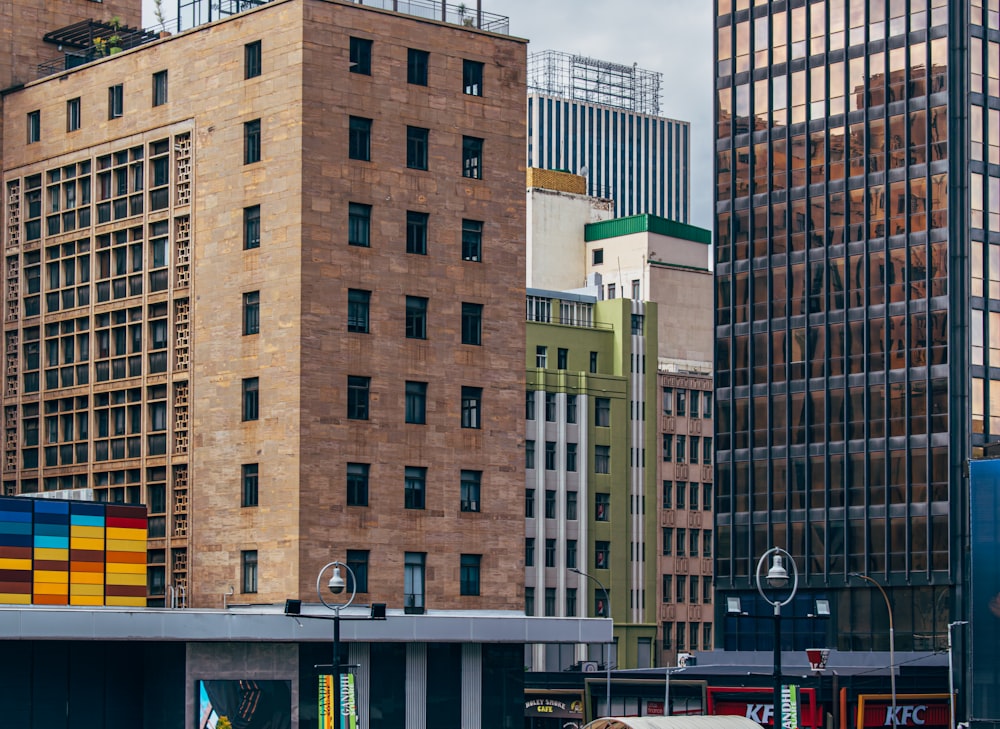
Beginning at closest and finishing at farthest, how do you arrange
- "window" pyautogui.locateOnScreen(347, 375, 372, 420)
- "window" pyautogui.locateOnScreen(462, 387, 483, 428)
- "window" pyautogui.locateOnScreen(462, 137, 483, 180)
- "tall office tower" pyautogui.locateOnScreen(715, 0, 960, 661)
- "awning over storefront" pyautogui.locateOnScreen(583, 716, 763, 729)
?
"awning over storefront" pyautogui.locateOnScreen(583, 716, 763, 729) → "window" pyautogui.locateOnScreen(347, 375, 372, 420) → "window" pyautogui.locateOnScreen(462, 387, 483, 428) → "window" pyautogui.locateOnScreen(462, 137, 483, 180) → "tall office tower" pyautogui.locateOnScreen(715, 0, 960, 661)

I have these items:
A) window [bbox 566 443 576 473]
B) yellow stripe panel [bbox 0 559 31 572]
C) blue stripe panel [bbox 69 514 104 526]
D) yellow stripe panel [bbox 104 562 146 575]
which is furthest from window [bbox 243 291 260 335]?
window [bbox 566 443 576 473]

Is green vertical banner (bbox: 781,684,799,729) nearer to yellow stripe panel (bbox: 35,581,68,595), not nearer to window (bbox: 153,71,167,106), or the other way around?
yellow stripe panel (bbox: 35,581,68,595)

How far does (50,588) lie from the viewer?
8756 centimetres

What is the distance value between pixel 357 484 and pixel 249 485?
4.75 m

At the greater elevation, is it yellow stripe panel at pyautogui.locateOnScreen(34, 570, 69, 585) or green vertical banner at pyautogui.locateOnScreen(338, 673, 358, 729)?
yellow stripe panel at pyautogui.locateOnScreen(34, 570, 69, 585)

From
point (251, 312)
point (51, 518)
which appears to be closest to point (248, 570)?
point (51, 518)

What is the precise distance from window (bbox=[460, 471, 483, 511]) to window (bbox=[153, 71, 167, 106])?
884 inches

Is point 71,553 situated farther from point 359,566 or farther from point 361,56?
point 361,56

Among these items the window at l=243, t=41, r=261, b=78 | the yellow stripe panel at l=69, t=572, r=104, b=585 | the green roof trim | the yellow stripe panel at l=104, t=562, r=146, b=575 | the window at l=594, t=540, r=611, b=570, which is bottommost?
the window at l=594, t=540, r=611, b=570

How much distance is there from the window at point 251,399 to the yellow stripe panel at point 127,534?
7078mm

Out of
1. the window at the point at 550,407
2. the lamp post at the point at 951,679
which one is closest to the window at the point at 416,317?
the lamp post at the point at 951,679

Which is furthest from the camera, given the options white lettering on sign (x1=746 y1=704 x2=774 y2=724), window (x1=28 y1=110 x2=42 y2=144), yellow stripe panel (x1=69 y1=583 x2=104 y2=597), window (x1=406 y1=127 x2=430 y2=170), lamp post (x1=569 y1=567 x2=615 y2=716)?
lamp post (x1=569 y1=567 x2=615 y2=716)

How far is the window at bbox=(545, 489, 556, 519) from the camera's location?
536 feet

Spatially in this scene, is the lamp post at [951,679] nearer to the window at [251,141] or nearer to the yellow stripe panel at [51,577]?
the window at [251,141]
